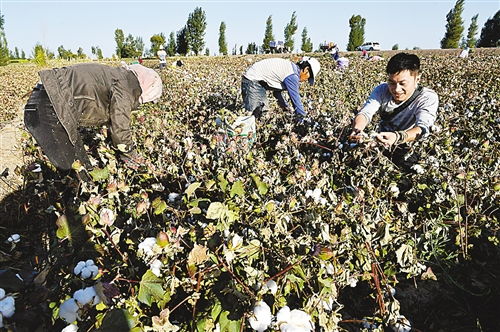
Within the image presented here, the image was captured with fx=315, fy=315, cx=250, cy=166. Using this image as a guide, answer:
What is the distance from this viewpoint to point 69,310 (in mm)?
835

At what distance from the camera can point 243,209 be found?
57.7 inches

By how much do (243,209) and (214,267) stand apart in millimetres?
457

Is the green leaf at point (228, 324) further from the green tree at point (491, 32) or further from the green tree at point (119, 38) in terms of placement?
the green tree at point (119, 38)

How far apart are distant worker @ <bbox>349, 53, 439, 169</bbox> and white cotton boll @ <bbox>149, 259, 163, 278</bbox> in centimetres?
155

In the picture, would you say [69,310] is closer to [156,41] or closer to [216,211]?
[216,211]

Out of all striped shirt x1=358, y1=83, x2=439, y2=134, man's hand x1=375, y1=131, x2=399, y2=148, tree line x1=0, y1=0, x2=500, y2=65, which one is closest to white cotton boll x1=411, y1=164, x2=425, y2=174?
man's hand x1=375, y1=131, x2=399, y2=148

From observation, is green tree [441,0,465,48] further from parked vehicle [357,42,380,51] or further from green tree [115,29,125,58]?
green tree [115,29,125,58]

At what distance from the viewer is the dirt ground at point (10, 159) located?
2.95 m

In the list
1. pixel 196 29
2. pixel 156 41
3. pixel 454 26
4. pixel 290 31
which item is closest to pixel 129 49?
pixel 156 41

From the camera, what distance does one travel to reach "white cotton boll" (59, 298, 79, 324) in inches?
32.8

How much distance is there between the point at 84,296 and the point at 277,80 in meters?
3.41

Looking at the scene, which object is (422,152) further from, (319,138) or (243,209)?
(243,209)

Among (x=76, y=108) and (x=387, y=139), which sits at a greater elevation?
(x=76, y=108)

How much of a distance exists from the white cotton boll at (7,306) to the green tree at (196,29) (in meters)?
36.3
